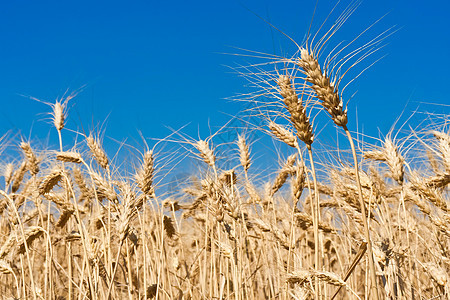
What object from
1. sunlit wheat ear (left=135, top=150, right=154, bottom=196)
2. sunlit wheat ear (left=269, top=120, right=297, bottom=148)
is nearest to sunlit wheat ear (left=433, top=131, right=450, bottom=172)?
sunlit wheat ear (left=269, top=120, right=297, bottom=148)

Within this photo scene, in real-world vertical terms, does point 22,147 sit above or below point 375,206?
above

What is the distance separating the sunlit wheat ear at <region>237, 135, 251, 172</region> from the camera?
142 inches

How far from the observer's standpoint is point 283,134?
2268mm

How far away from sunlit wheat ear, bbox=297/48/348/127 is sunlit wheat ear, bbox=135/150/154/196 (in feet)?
5.32

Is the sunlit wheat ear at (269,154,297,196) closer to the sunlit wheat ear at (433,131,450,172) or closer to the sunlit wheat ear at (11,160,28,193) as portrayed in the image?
the sunlit wheat ear at (433,131,450,172)

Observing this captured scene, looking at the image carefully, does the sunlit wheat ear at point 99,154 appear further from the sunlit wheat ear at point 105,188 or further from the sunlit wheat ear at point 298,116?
the sunlit wheat ear at point 298,116

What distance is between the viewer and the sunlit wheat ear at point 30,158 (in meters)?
3.92

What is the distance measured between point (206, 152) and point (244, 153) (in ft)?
1.25

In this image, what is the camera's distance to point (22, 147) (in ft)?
13.7

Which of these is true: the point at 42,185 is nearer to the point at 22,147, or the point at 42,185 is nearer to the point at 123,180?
the point at 123,180

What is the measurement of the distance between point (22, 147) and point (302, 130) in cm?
335

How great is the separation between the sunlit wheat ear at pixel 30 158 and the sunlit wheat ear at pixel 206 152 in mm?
1655

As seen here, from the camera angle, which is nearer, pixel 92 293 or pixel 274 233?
pixel 92 293

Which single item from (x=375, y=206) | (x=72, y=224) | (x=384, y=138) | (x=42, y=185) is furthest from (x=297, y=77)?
(x=72, y=224)
